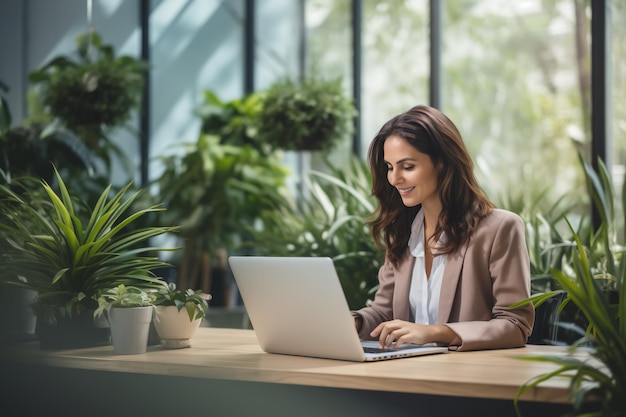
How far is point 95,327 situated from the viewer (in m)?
2.27

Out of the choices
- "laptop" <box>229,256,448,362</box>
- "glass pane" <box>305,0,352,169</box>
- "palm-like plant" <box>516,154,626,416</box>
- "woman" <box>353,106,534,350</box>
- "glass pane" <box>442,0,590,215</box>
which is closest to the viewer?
"palm-like plant" <box>516,154,626,416</box>

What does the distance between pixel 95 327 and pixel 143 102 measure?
4429 millimetres

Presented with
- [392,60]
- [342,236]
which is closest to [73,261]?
[342,236]

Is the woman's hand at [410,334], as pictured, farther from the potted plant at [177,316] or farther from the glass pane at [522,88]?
the glass pane at [522,88]


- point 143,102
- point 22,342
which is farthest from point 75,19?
point 22,342

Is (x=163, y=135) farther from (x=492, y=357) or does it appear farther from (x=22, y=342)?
(x=492, y=357)

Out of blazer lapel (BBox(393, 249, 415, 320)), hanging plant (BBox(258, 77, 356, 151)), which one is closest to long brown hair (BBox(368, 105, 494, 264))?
blazer lapel (BBox(393, 249, 415, 320))

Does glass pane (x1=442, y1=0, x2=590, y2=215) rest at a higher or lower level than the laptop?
higher

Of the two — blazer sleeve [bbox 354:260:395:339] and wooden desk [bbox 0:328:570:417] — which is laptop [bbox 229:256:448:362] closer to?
wooden desk [bbox 0:328:570:417]

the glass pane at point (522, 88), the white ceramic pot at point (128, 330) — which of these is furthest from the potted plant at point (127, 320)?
the glass pane at point (522, 88)

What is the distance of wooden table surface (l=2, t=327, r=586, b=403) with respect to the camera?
160cm

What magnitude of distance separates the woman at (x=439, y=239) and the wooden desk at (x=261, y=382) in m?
0.20

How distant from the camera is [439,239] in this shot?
249 cm

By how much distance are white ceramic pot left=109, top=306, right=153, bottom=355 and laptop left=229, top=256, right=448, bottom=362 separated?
26 centimetres
